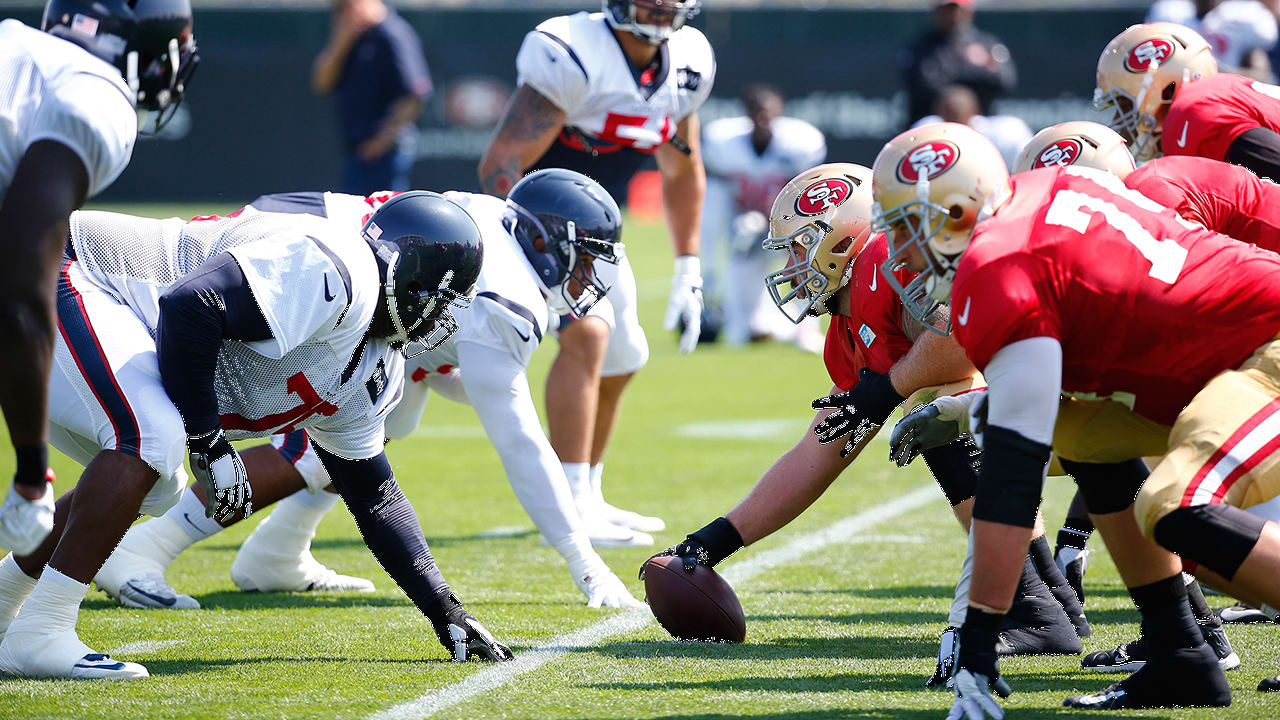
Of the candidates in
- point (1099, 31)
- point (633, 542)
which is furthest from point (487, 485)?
point (1099, 31)

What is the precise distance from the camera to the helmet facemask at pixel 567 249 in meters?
4.42

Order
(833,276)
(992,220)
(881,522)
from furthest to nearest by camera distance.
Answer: (881,522)
(833,276)
(992,220)

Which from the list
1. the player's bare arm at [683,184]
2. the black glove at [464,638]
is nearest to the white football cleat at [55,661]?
the black glove at [464,638]

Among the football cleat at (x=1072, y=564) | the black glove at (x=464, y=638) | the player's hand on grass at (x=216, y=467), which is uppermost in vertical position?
the player's hand on grass at (x=216, y=467)

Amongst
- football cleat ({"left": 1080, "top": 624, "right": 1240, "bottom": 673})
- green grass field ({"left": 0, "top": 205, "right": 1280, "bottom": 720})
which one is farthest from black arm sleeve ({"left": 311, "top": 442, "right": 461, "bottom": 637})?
football cleat ({"left": 1080, "top": 624, "right": 1240, "bottom": 673})

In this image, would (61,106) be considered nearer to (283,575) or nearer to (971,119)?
(283,575)

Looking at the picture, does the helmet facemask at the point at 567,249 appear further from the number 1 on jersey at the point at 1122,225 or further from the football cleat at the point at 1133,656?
the football cleat at the point at 1133,656

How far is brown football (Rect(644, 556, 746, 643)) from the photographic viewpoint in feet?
12.7

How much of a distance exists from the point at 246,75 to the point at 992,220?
770 inches

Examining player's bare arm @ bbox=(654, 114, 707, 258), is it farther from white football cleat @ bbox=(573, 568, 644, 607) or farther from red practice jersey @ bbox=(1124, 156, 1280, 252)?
red practice jersey @ bbox=(1124, 156, 1280, 252)

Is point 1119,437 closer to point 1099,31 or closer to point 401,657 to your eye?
point 401,657

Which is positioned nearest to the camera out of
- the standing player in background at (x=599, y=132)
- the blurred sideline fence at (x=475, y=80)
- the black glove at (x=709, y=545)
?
the black glove at (x=709, y=545)

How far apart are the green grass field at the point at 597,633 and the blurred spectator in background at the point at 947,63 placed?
174 inches

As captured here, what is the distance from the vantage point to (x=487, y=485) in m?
6.74
